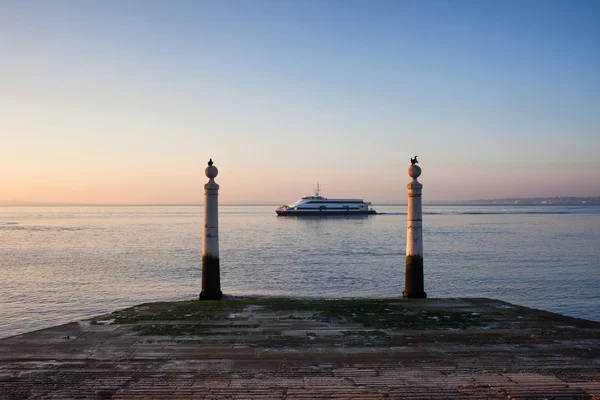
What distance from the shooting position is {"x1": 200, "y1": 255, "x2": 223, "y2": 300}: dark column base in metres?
9.76

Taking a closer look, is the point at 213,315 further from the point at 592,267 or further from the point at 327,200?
the point at 327,200

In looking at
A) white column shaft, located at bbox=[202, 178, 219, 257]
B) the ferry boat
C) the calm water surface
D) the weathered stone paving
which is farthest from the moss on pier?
the ferry boat

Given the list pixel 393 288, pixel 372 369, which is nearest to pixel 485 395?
pixel 372 369

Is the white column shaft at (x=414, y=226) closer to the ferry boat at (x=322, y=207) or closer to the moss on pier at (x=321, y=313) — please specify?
the moss on pier at (x=321, y=313)

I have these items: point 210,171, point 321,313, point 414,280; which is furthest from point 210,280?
point 414,280

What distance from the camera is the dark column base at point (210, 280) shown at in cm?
976

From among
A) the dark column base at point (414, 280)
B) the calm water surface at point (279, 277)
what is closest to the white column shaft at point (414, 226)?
the dark column base at point (414, 280)

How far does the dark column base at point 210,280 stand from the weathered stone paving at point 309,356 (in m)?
2.17

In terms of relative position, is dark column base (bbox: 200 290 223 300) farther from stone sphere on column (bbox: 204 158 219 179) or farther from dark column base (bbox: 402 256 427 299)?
dark column base (bbox: 402 256 427 299)

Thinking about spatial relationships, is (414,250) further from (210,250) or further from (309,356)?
(309,356)

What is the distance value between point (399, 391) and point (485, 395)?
77 centimetres

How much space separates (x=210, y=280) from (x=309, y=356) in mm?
5113

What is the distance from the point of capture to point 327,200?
11812 centimetres

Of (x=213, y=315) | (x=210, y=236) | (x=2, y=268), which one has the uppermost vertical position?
(x=210, y=236)
